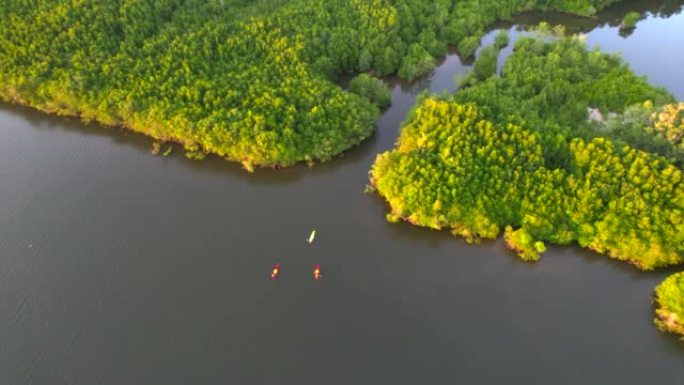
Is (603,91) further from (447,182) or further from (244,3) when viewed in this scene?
(244,3)

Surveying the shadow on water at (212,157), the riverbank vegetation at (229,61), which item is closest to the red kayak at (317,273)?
the shadow on water at (212,157)

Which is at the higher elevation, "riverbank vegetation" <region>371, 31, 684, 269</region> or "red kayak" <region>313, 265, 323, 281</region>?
"riverbank vegetation" <region>371, 31, 684, 269</region>

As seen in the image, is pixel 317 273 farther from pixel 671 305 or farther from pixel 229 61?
pixel 229 61

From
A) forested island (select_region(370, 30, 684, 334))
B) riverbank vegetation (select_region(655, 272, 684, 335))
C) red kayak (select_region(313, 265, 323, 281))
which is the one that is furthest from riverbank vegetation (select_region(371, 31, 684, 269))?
red kayak (select_region(313, 265, 323, 281))

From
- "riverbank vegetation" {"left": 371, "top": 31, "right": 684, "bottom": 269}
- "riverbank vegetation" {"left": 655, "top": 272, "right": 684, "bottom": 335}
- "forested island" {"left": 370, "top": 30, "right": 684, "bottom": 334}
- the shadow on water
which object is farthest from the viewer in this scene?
the shadow on water

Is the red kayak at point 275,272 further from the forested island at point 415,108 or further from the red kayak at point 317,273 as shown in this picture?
the forested island at point 415,108

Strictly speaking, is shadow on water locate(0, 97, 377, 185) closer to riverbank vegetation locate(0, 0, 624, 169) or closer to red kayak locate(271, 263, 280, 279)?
riverbank vegetation locate(0, 0, 624, 169)

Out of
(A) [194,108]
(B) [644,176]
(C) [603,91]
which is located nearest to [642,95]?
(C) [603,91]

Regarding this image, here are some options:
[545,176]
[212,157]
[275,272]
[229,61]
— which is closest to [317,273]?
[275,272]
